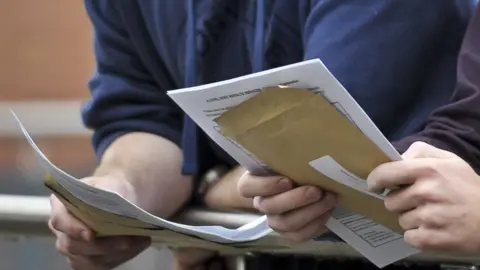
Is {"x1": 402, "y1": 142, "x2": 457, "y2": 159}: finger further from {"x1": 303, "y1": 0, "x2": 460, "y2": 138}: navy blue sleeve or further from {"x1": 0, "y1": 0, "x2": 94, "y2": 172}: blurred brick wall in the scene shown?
{"x1": 0, "y1": 0, "x2": 94, "y2": 172}: blurred brick wall

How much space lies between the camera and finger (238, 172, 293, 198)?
0.59 meters

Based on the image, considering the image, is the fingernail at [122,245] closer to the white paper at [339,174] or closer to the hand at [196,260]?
the hand at [196,260]

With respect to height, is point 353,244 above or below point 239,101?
below

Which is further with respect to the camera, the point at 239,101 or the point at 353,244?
the point at 353,244

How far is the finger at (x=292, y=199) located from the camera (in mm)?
577

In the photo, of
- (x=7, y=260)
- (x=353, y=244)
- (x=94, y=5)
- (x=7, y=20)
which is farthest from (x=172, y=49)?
(x=7, y=20)

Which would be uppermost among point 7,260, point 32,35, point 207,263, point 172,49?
point 172,49

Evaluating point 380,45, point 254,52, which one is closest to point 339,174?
point 380,45

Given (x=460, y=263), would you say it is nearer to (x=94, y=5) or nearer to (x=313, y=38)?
(x=313, y=38)

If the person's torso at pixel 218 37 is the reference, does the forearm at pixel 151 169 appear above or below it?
below

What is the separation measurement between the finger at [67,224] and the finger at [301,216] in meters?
0.20

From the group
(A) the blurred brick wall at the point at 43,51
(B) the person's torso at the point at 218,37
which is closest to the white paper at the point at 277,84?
(B) the person's torso at the point at 218,37

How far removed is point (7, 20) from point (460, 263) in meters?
1.89

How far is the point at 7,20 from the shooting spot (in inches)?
90.7
